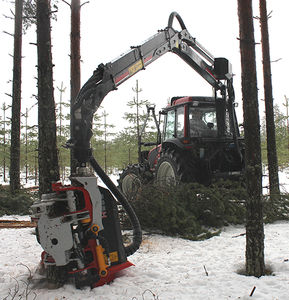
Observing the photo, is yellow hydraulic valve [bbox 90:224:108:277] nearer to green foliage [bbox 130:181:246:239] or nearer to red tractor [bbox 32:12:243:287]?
red tractor [bbox 32:12:243:287]

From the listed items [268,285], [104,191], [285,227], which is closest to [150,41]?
[104,191]

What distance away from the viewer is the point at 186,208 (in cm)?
596

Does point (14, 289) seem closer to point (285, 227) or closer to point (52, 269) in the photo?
point (52, 269)

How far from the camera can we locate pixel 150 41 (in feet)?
20.6

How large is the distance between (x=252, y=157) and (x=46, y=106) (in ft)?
8.55

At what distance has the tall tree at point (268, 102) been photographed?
27.2ft

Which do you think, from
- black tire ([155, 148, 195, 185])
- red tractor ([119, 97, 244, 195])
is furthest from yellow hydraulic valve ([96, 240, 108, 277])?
red tractor ([119, 97, 244, 195])

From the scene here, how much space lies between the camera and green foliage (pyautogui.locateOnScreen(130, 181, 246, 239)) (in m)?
5.58

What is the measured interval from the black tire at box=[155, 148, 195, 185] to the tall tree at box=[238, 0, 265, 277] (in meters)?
2.90

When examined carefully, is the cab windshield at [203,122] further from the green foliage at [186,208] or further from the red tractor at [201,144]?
the green foliage at [186,208]

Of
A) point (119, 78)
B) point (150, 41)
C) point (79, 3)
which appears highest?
point (79, 3)

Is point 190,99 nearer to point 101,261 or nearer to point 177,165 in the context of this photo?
point 177,165

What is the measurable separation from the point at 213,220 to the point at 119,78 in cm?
318

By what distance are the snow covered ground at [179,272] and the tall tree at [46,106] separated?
1179mm
